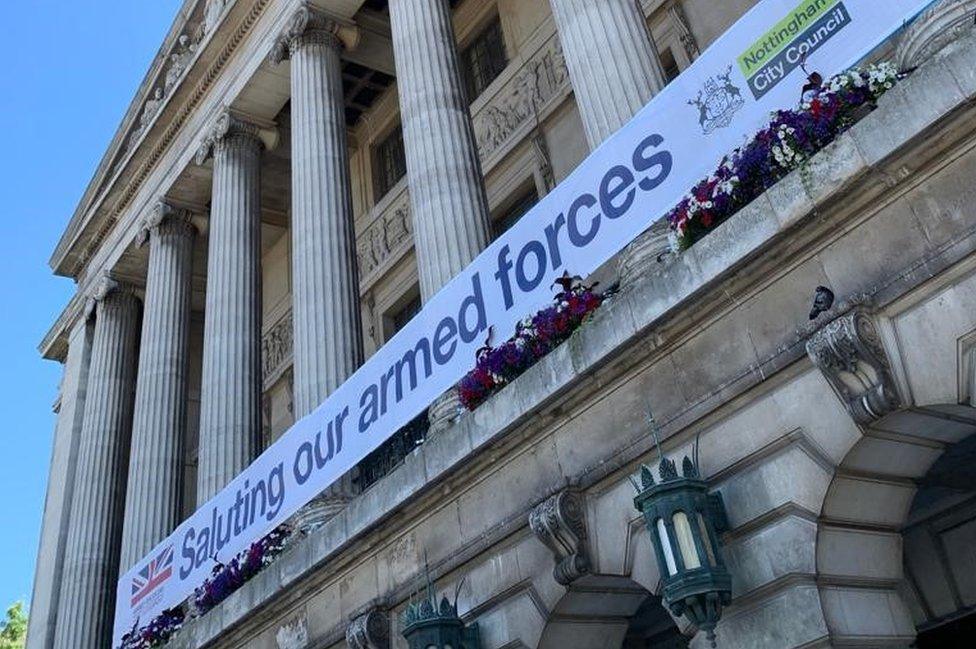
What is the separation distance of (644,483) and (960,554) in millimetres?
4966

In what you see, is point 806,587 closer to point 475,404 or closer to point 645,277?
point 645,277

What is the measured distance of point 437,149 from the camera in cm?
1424

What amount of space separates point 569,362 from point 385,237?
14219 mm

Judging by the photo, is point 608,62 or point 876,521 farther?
point 608,62

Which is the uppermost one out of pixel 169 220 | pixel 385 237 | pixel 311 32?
pixel 169 220

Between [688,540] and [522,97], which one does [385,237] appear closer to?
[522,97]

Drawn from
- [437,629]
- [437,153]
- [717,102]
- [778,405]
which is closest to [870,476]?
[778,405]

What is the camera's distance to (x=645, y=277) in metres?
9.44

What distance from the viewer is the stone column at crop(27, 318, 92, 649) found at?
23.6 metres

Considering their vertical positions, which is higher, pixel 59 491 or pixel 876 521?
pixel 59 491

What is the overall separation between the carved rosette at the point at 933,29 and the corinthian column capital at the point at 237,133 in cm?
1628

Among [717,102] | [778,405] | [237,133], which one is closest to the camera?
[778,405]

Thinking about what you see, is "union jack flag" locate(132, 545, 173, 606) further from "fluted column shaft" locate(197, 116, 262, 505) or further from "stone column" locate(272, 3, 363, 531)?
"stone column" locate(272, 3, 363, 531)

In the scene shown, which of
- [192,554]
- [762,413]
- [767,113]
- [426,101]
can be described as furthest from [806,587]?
[192,554]
